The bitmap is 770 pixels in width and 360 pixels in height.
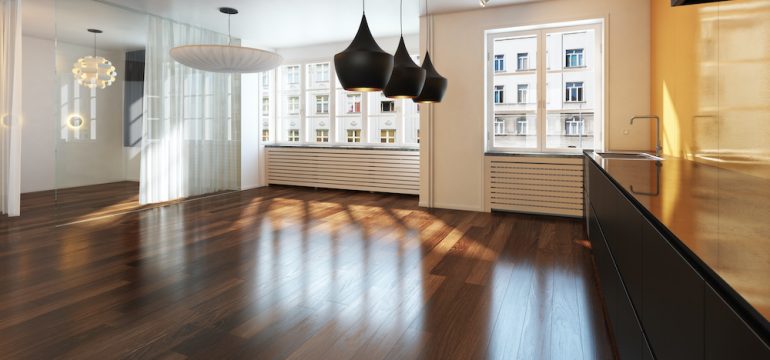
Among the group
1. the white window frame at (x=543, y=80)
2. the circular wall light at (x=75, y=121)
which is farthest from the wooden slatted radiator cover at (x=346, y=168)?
the circular wall light at (x=75, y=121)

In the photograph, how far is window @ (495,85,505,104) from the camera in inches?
229

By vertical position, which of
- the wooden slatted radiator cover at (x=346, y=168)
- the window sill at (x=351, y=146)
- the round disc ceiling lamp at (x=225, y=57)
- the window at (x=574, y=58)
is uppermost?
the window at (x=574, y=58)

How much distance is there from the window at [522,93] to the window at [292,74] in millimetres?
4372

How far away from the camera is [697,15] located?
2949mm

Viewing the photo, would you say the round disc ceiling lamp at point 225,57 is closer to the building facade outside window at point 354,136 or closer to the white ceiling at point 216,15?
the white ceiling at point 216,15

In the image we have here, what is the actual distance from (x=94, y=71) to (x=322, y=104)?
369 cm

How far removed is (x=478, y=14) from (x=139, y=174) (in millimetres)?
5089

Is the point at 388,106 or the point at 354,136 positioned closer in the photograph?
the point at 388,106

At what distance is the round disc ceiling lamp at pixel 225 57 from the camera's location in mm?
4555

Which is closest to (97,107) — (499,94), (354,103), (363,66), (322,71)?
(322,71)

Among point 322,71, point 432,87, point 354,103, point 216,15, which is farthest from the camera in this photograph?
point 322,71

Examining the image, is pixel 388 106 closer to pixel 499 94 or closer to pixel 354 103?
pixel 354 103

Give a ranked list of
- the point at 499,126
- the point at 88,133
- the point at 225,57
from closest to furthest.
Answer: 1. the point at 225,57
2. the point at 88,133
3. the point at 499,126

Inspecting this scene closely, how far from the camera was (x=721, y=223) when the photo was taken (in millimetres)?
1031
